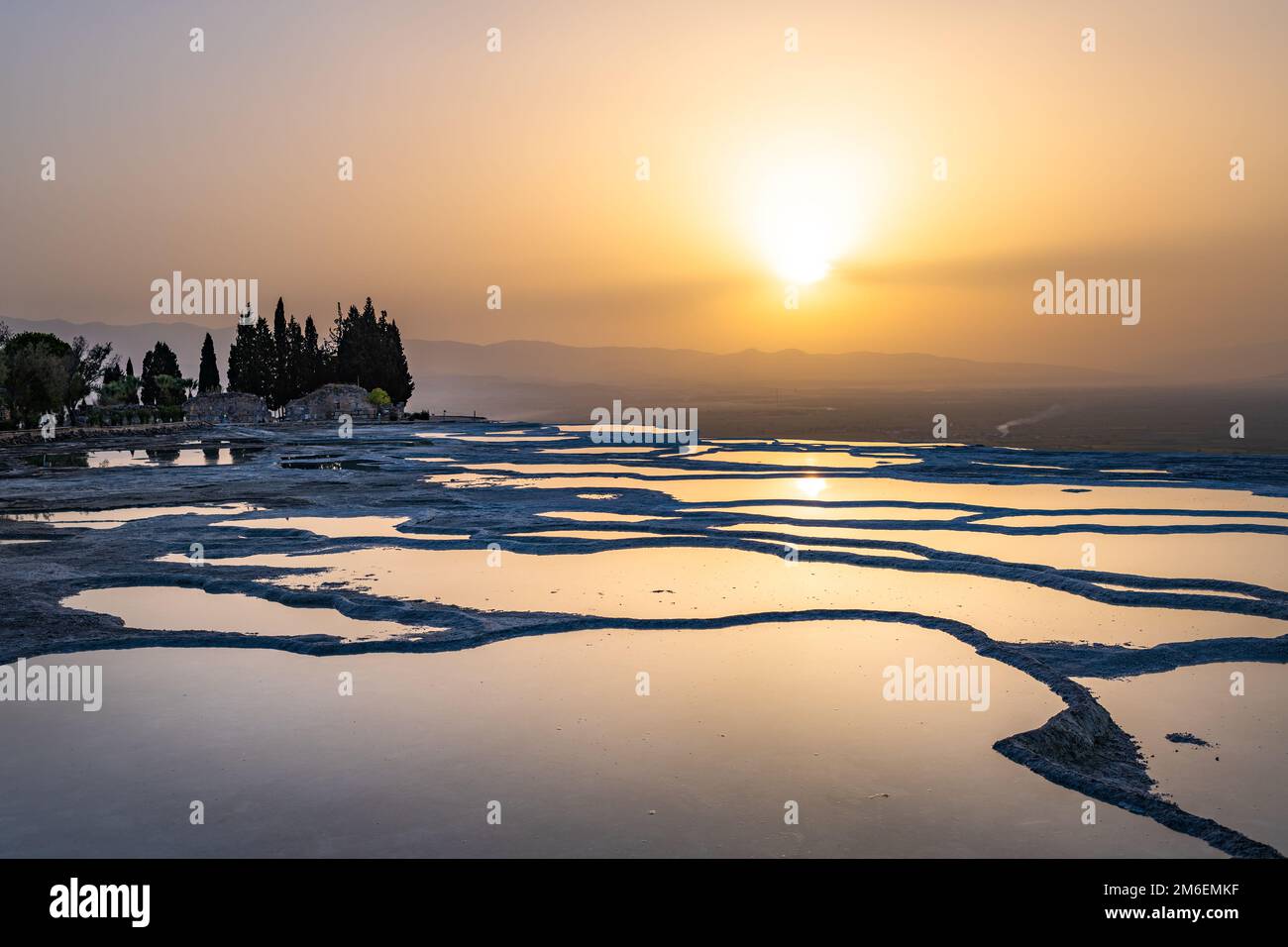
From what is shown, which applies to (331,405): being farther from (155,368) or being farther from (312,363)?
(155,368)

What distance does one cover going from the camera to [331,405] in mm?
115562

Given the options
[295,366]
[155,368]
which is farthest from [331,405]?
[155,368]

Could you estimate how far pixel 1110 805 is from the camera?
10547 millimetres

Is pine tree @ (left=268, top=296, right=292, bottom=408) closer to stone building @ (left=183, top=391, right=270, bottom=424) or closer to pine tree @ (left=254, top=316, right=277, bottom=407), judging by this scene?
pine tree @ (left=254, top=316, right=277, bottom=407)

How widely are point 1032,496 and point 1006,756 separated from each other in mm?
29238

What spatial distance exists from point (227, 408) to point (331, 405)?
12.0 metres

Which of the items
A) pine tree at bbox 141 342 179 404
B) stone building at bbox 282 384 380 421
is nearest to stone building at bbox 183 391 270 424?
stone building at bbox 282 384 380 421

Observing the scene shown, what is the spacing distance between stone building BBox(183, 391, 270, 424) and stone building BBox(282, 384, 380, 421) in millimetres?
6161

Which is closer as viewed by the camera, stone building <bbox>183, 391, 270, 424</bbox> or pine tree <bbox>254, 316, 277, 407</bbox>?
stone building <bbox>183, 391, 270, 424</bbox>

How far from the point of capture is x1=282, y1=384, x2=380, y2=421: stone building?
114 m

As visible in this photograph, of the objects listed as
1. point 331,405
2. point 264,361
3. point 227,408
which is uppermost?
point 264,361
